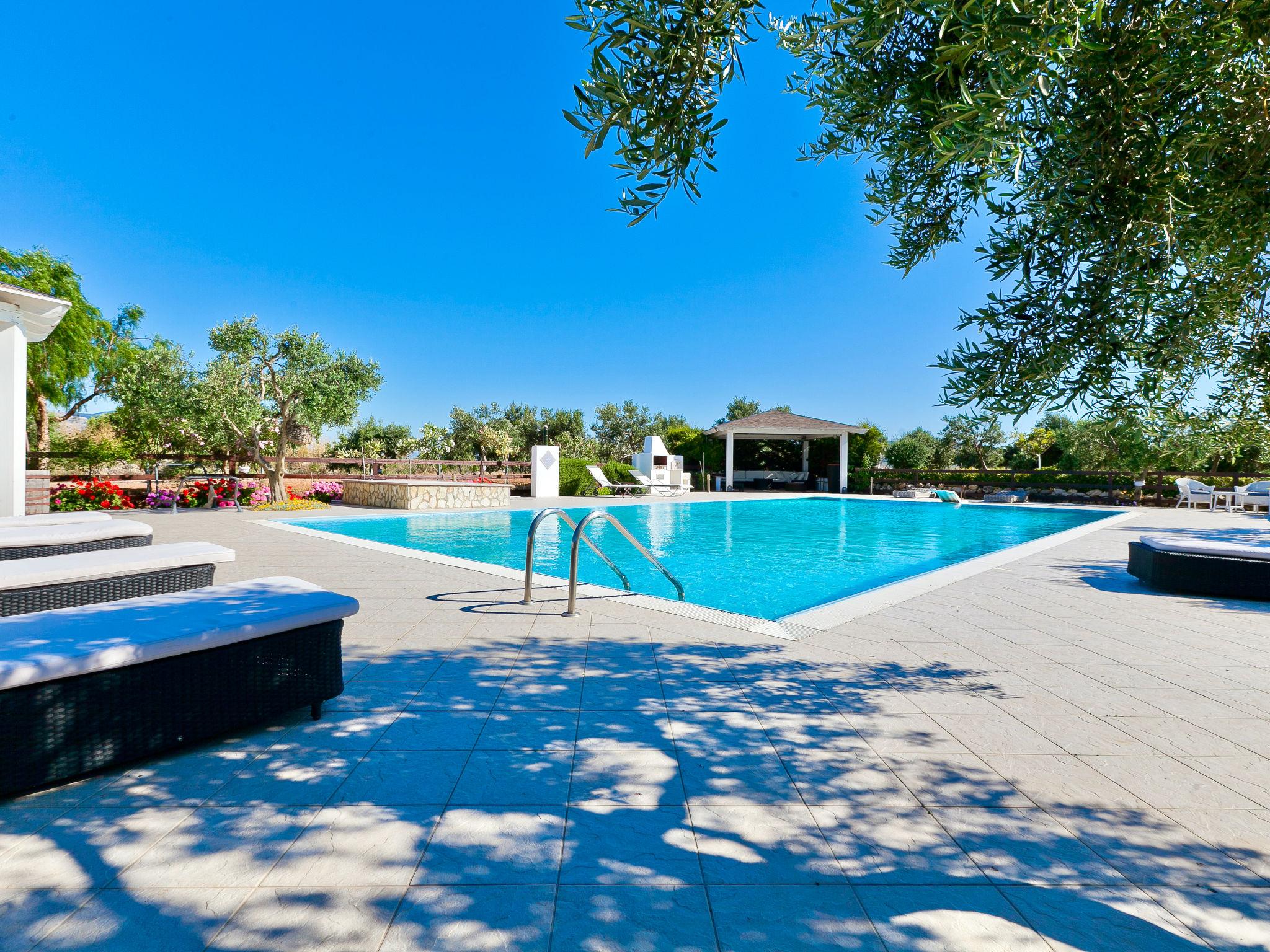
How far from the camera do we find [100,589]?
3703mm

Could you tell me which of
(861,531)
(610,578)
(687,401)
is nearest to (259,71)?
(610,578)

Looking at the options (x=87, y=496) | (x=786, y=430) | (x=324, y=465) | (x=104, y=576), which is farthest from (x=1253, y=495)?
(x=87, y=496)

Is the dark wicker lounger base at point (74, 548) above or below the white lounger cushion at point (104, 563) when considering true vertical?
below

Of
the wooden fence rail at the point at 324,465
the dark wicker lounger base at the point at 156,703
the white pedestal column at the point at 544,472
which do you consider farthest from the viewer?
the white pedestal column at the point at 544,472

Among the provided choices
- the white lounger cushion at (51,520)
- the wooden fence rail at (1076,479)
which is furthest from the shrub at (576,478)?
the white lounger cushion at (51,520)

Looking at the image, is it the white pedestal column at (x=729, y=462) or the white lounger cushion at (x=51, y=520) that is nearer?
the white lounger cushion at (x=51, y=520)

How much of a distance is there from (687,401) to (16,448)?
3526cm

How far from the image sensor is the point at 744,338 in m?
34.5

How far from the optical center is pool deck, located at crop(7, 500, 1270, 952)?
61.6 inches

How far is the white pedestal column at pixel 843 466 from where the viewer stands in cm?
2580

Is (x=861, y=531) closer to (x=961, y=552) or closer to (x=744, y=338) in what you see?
(x=961, y=552)

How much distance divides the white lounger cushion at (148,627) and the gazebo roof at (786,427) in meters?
23.0

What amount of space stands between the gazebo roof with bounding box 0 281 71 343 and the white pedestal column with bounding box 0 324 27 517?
0.17m

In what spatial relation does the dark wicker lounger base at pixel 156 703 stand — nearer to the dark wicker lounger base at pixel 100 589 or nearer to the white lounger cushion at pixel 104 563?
the dark wicker lounger base at pixel 100 589
